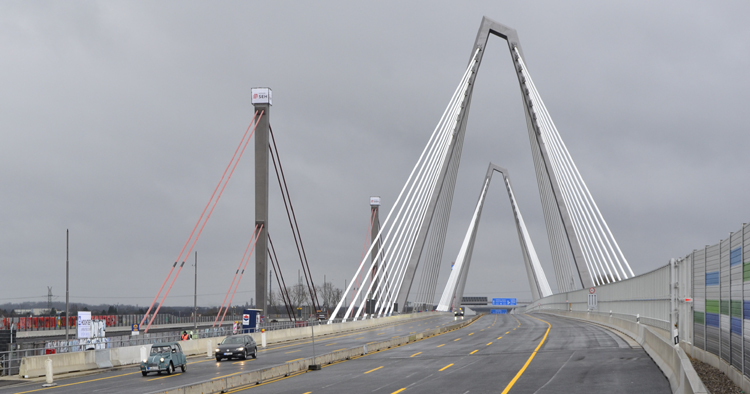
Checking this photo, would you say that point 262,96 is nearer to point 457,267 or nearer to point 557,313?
point 557,313

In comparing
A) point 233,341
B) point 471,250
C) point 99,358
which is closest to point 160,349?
point 99,358

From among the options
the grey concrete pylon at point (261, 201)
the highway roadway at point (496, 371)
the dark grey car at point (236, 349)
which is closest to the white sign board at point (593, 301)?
the highway roadway at point (496, 371)

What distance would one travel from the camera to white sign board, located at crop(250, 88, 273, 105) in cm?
6625

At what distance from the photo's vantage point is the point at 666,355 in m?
24.9

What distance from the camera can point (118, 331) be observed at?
106m

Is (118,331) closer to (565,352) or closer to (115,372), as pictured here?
(115,372)

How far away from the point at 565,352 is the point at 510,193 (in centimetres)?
12835

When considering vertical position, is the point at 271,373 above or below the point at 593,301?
below

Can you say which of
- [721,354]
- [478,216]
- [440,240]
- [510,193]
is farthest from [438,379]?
[510,193]

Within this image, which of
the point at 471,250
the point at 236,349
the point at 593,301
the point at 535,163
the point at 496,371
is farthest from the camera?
the point at 471,250

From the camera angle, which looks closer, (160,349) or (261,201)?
(160,349)

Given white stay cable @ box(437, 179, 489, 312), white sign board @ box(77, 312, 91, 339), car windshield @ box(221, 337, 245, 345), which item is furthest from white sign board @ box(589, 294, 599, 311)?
white stay cable @ box(437, 179, 489, 312)

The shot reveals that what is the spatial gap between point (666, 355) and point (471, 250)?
135884 millimetres

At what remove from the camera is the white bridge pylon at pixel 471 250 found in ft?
453
